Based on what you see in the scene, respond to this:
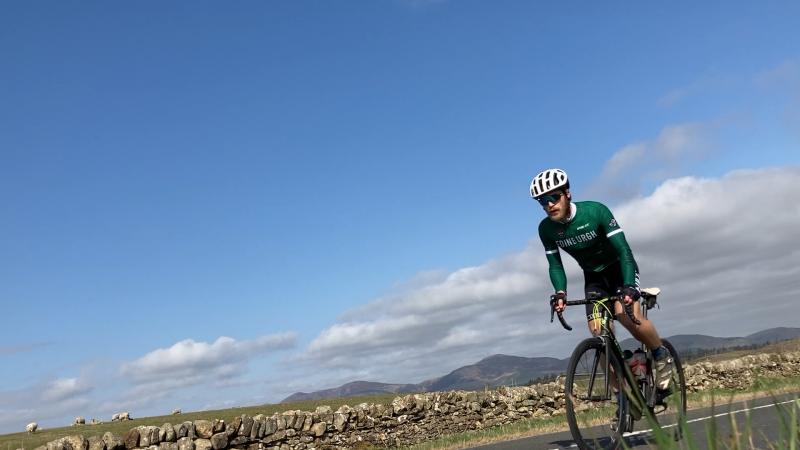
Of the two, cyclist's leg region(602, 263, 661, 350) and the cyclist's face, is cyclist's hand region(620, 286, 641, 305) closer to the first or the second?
cyclist's leg region(602, 263, 661, 350)

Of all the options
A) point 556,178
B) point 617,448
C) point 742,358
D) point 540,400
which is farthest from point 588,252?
point 742,358

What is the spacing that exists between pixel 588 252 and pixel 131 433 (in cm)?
1025

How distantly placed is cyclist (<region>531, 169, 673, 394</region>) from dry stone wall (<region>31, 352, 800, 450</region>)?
381 inches

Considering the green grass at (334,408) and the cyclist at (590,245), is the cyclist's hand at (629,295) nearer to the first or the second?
the cyclist at (590,245)

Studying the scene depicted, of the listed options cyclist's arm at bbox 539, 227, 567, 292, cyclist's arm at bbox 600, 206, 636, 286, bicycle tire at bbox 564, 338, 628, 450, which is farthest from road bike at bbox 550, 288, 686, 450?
cyclist's arm at bbox 539, 227, 567, 292

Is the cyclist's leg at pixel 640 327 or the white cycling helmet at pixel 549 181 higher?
the white cycling helmet at pixel 549 181

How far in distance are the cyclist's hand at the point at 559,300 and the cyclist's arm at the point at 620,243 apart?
64 cm

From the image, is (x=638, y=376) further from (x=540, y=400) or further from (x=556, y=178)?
(x=540, y=400)

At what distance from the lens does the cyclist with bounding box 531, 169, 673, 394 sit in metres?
7.29

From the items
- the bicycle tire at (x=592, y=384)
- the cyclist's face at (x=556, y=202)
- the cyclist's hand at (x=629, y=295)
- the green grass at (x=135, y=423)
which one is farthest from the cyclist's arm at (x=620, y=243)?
the green grass at (x=135, y=423)

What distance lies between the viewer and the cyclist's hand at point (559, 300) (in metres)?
7.22

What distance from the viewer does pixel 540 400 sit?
19812mm

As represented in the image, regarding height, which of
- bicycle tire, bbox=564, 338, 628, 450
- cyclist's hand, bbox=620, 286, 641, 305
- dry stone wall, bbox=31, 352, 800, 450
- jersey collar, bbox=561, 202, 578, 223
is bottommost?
dry stone wall, bbox=31, 352, 800, 450

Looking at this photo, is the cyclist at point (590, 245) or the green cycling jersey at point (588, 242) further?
the green cycling jersey at point (588, 242)
